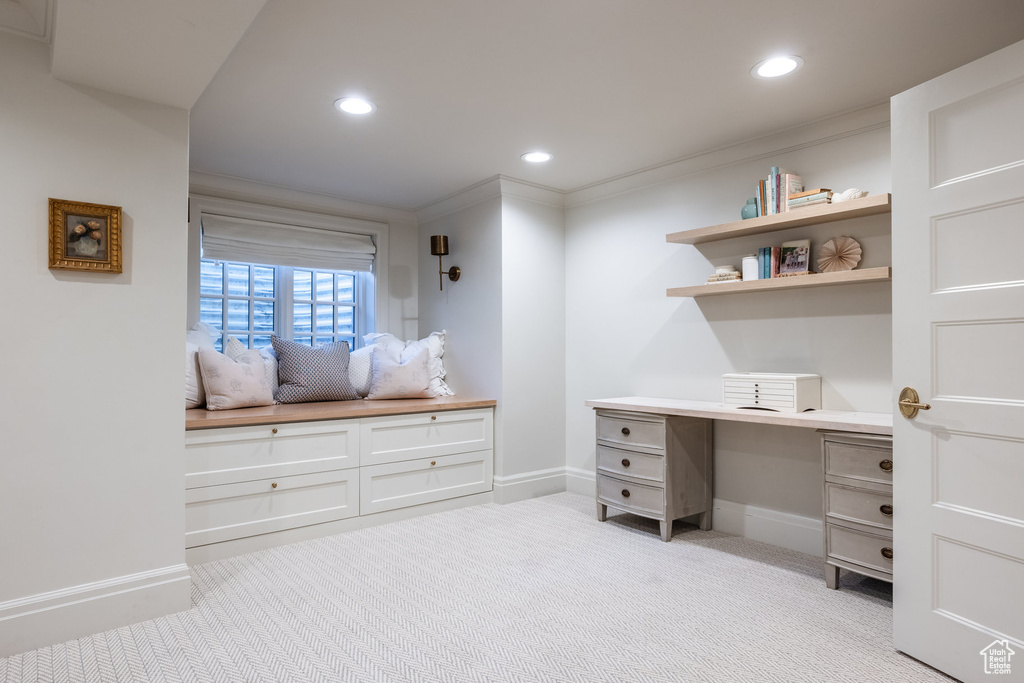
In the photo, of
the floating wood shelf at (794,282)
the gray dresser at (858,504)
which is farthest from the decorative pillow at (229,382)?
the gray dresser at (858,504)

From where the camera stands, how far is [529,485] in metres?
4.20

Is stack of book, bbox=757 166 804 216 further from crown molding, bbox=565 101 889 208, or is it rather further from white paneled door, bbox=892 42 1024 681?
white paneled door, bbox=892 42 1024 681

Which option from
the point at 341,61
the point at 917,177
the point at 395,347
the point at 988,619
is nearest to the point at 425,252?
the point at 395,347

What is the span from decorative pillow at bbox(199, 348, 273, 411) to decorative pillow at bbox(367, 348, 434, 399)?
76 centimetres

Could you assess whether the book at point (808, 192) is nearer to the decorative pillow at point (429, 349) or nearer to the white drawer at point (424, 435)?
the white drawer at point (424, 435)

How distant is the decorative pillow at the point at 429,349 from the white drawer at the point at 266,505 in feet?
3.54

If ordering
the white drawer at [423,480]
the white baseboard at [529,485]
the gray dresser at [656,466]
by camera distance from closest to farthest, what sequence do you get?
the gray dresser at [656,466], the white drawer at [423,480], the white baseboard at [529,485]

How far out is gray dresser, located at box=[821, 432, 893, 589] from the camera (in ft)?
7.84

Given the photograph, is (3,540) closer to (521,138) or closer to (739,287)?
(521,138)

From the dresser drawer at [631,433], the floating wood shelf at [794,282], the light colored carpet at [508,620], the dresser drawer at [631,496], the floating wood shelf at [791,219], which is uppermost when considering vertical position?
the floating wood shelf at [791,219]

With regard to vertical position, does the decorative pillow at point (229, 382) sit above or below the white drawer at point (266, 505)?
above

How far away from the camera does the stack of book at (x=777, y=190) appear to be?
2.95 meters

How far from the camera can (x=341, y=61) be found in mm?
2395

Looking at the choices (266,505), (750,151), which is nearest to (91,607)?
(266,505)
